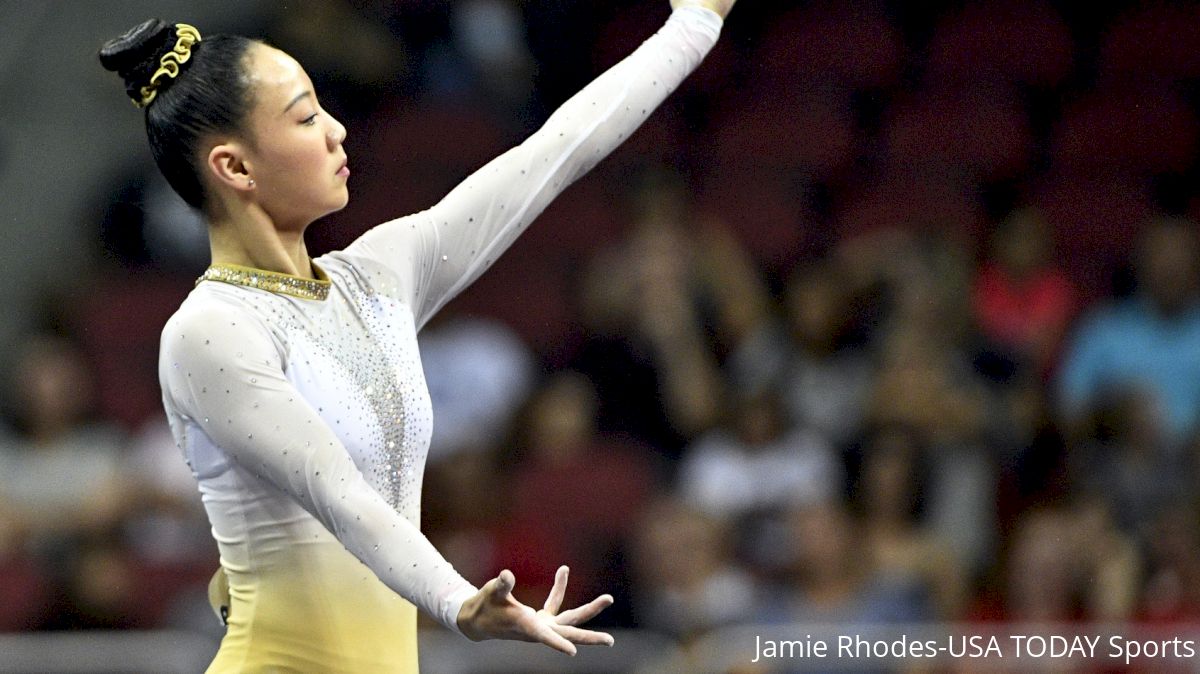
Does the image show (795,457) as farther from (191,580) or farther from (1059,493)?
(191,580)

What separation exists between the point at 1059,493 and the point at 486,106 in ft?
9.14

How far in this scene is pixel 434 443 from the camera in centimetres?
536

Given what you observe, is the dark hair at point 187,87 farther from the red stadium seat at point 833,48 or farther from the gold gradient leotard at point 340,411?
the red stadium seat at point 833,48

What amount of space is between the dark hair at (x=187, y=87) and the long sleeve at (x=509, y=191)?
29 centimetres

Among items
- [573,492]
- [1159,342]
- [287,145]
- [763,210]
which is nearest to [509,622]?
[287,145]

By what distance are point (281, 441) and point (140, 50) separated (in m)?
0.55

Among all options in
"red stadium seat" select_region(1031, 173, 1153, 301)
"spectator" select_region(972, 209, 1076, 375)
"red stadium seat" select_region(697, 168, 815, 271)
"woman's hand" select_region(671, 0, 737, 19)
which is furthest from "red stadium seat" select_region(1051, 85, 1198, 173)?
"woman's hand" select_region(671, 0, 737, 19)

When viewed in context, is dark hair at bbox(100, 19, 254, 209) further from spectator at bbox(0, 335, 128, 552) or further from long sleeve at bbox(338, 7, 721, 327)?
spectator at bbox(0, 335, 128, 552)

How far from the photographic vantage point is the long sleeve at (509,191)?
7.42ft

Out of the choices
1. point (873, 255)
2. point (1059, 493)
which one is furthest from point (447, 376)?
point (1059, 493)

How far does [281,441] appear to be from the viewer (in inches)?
73.4

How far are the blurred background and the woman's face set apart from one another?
2314 mm

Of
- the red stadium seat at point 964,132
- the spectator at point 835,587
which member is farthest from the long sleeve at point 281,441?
the red stadium seat at point 964,132

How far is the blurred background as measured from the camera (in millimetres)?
4723
